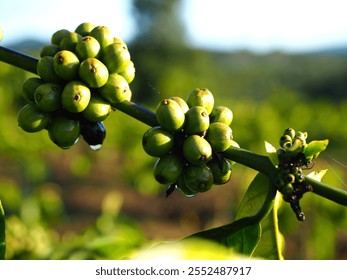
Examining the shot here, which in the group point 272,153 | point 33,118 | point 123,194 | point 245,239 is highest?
point 123,194

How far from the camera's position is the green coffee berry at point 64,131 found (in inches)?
48.2

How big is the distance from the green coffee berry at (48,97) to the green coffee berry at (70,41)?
0.12 meters

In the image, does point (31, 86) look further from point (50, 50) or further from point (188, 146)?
point (188, 146)

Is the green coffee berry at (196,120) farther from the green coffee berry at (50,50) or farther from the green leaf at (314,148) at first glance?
the green coffee berry at (50,50)

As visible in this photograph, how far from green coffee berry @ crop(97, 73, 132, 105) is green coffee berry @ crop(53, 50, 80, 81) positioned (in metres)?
0.08

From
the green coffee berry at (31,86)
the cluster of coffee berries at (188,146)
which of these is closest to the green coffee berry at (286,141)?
the cluster of coffee berries at (188,146)

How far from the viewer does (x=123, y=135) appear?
14242 mm

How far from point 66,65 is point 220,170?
0.42m

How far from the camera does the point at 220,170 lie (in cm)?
122

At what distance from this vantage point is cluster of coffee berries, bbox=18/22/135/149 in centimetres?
121

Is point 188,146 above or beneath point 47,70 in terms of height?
beneath

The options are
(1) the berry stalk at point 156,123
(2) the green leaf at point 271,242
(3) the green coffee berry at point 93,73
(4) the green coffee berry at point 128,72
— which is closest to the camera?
(1) the berry stalk at point 156,123

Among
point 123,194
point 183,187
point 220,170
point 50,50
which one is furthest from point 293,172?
point 123,194
